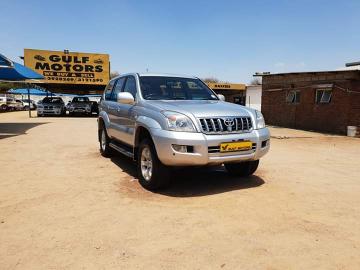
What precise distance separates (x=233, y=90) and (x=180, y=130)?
33.8 m

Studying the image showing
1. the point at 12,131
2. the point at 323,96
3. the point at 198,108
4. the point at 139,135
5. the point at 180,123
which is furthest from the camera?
the point at 323,96

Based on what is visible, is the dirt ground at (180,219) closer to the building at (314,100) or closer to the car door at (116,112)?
the car door at (116,112)

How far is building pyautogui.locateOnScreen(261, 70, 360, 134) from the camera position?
50.6 ft

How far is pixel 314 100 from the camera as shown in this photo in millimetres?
17531

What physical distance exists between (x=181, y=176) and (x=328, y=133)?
12.2 m

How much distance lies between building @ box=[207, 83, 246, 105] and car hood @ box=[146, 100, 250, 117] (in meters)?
28.9

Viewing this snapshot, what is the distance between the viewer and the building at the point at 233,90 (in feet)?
118

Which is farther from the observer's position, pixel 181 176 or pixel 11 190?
pixel 181 176

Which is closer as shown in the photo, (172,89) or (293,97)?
(172,89)

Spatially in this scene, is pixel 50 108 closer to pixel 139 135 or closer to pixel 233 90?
pixel 233 90

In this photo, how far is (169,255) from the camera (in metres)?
3.32

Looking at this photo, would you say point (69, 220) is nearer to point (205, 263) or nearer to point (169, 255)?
point (169, 255)

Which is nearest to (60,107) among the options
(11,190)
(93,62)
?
(93,62)

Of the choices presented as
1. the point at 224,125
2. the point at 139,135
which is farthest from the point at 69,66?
the point at 224,125
